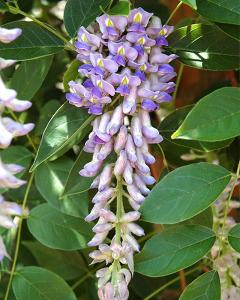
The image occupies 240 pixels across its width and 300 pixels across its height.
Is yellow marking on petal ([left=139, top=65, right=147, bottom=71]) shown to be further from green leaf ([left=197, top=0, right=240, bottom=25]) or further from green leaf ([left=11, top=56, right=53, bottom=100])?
green leaf ([left=11, top=56, right=53, bottom=100])

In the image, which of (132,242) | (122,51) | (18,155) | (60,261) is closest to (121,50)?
(122,51)

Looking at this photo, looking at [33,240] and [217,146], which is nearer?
[217,146]

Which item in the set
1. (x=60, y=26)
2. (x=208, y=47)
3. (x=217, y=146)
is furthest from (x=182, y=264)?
(x=60, y=26)

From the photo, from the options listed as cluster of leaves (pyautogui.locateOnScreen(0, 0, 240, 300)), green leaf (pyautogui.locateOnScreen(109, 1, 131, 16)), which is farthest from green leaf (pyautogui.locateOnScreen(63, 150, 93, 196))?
green leaf (pyautogui.locateOnScreen(109, 1, 131, 16))

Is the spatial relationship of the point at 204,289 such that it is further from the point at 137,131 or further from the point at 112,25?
the point at 112,25

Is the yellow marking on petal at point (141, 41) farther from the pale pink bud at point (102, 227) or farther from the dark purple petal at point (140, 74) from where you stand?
the pale pink bud at point (102, 227)

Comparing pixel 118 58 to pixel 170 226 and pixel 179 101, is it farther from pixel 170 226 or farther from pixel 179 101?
pixel 179 101
